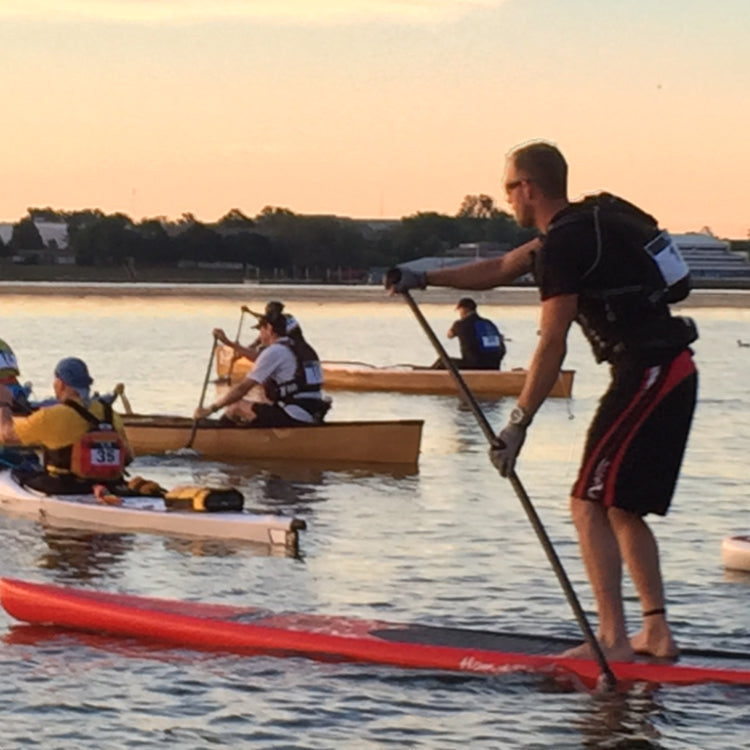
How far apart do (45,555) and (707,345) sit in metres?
56.9

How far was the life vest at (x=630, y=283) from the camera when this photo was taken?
8.95m

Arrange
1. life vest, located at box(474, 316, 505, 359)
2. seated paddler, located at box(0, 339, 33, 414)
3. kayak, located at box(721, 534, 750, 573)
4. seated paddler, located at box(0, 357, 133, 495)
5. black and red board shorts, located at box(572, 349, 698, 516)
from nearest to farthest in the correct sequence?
1. black and red board shorts, located at box(572, 349, 698, 516)
2. kayak, located at box(721, 534, 750, 573)
3. seated paddler, located at box(0, 357, 133, 495)
4. seated paddler, located at box(0, 339, 33, 414)
5. life vest, located at box(474, 316, 505, 359)

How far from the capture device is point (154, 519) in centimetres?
1494

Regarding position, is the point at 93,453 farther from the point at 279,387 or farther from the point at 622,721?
the point at 622,721

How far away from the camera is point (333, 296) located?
159 meters

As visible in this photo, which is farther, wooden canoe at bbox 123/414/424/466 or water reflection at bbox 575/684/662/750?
wooden canoe at bbox 123/414/424/466

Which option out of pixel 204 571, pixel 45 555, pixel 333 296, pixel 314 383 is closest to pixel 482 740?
pixel 204 571

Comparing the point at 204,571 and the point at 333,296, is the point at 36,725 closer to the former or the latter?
the point at 204,571

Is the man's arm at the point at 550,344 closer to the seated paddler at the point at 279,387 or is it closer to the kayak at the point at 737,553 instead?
the kayak at the point at 737,553

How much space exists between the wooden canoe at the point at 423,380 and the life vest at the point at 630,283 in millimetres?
21145

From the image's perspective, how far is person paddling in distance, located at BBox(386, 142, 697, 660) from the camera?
890 cm

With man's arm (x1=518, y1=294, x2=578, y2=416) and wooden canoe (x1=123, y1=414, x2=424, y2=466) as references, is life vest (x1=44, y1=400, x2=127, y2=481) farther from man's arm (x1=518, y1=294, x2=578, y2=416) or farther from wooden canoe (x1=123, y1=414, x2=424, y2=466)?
man's arm (x1=518, y1=294, x2=578, y2=416)

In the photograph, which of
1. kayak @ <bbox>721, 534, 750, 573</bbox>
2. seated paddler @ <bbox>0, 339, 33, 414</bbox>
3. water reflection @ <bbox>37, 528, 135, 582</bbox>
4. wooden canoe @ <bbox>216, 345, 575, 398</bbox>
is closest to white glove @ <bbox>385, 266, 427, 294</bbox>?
water reflection @ <bbox>37, 528, 135, 582</bbox>

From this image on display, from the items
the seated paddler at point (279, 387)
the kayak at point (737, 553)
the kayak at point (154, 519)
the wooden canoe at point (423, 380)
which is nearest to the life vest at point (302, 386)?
the seated paddler at point (279, 387)
